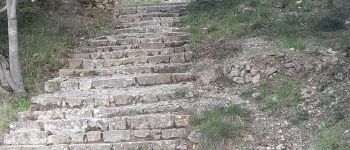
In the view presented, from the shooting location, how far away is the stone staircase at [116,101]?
5925 mm

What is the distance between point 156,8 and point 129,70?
4756 millimetres

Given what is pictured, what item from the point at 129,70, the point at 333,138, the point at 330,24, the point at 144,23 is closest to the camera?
the point at 333,138

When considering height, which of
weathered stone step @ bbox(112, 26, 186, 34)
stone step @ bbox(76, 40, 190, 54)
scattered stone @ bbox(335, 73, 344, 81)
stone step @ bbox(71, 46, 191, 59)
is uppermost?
weathered stone step @ bbox(112, 26, 186, 34)

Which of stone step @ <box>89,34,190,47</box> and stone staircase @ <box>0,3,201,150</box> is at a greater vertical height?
stone step @ <box>89,34,190,47</box>

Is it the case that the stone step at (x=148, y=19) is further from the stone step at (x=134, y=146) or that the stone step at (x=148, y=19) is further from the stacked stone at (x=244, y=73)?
Answer: the stone step at (x=134, y=146)

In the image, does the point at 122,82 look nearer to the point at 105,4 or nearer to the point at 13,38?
the point at 13,38

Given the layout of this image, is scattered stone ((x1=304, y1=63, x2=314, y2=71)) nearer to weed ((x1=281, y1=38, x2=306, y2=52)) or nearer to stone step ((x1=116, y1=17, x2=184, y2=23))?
weed ((x1=281, y1=38, x2=306, y2=52))

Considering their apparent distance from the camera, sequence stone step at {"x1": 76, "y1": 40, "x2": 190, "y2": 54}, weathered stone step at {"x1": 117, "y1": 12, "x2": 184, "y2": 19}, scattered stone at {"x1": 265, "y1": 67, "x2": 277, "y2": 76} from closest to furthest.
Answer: scattered stone at {"x1": 265, "y1": 67, "x2": 277, "y2": 76}, stone step at {"x1": 76, "y1": 40, "x2": 190, "y2": 54}, weathered stone step at {"x1": 117, "y1": 12, "x2": 184, "y2": 19}

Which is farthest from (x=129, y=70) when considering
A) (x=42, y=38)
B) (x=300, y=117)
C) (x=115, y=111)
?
(x=300, y=117)

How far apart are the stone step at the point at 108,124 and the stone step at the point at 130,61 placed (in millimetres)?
2174

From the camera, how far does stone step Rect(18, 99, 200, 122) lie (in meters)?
6.32

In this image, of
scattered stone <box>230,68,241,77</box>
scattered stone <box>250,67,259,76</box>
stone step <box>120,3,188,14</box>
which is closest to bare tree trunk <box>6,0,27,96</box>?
scattered stone <box>230,68,241,77</box>

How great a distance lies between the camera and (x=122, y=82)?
7402 millimetres

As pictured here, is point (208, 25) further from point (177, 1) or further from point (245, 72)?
point (177, 1)
